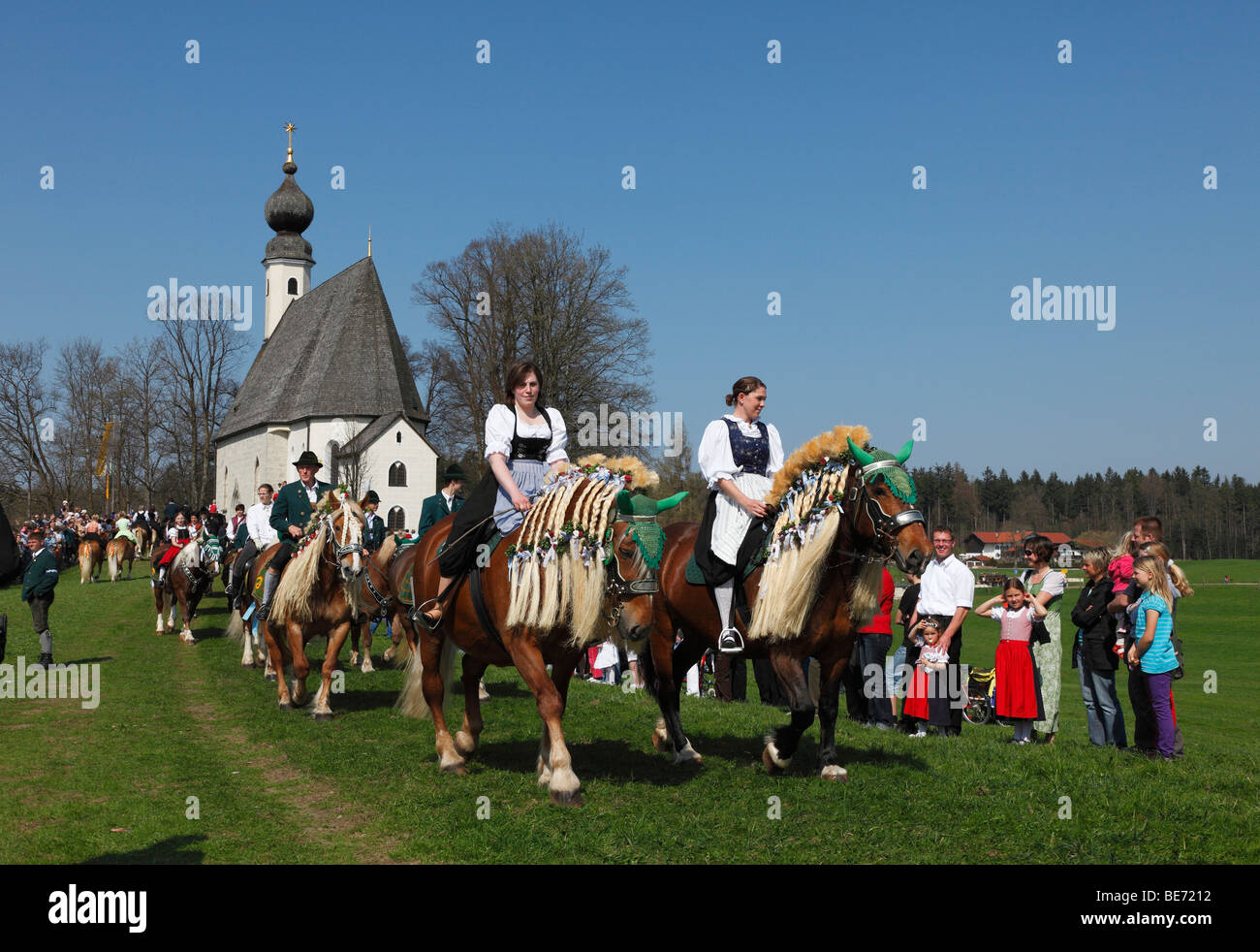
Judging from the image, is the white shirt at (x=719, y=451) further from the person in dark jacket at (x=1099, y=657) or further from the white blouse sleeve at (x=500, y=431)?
the person in dark jacket at (x=1099, y=657)

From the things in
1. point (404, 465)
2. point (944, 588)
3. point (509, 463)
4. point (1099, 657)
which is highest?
point (404, 465)

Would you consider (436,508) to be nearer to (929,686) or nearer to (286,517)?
(286,517)

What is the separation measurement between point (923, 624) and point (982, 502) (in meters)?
151

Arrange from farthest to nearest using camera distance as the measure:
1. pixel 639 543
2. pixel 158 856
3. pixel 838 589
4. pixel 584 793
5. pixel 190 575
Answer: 1. pixel 190 575
2. pixel 838 589
3. pixel 584 793
4. pixel 639 543
5. pixel 158 856

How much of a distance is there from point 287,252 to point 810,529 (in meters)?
84.2

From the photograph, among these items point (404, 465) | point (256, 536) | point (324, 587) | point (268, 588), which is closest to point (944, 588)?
point (324, 587)

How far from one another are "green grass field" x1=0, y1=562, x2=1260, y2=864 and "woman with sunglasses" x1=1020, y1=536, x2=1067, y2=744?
656mm

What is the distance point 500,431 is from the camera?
7.63 metres

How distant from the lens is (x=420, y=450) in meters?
67.2

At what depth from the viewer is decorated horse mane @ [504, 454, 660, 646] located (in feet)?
22.7

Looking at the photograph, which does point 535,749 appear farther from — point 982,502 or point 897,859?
point 982,502

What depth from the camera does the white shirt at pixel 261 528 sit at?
15.7 meters

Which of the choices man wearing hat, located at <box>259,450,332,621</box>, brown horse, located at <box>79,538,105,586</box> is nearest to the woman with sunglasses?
man wearing hat, located at <box>259,450,332,621</box>

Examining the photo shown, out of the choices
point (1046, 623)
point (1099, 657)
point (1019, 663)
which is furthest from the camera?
point (1046, 623)
